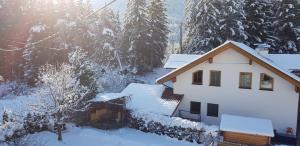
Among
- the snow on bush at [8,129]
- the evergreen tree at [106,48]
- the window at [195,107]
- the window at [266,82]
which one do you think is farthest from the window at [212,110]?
the evergreen tree at [106,48]

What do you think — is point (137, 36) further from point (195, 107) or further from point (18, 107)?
point (18, 107)

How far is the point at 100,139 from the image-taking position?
68.6 feet

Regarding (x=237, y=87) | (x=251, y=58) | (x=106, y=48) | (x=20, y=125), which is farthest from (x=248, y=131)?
(x=106, y=48)

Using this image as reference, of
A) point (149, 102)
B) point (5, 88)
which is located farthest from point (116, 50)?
point (149, 102)

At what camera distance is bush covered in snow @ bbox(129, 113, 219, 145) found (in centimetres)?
2138

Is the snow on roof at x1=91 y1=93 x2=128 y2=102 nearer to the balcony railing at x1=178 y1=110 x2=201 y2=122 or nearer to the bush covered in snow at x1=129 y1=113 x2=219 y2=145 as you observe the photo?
the bush covered in snow at x1=129 y1=113 x2=219 y2=145

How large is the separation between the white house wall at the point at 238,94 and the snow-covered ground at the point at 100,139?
4.40 metres

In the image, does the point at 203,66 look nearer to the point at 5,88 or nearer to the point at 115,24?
the point at 5,88

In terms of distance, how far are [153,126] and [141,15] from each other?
20.3 metres

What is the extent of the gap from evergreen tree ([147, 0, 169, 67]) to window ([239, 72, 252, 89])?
19447 mm

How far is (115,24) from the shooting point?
49.9m

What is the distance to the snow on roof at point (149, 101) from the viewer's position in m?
24.2

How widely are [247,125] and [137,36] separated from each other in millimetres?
22534

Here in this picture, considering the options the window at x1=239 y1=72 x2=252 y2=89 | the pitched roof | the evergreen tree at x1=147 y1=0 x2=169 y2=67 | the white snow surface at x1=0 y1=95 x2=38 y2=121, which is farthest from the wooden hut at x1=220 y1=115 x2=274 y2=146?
the evergreen tree at x1=147 y1=0 x2=169 y2=67
